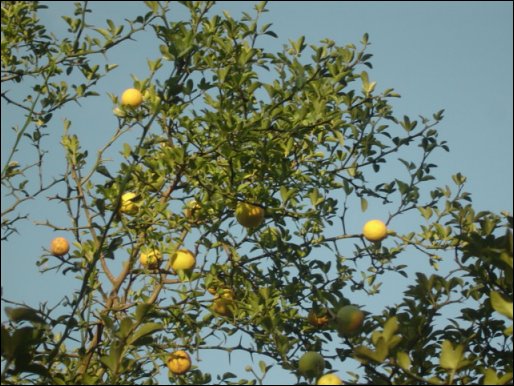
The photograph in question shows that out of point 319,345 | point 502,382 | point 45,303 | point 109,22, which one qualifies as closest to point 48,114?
point 109,22

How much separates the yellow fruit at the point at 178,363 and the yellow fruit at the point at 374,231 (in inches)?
42.9

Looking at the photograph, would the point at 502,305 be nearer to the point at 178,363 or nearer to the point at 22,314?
the point at 178,363

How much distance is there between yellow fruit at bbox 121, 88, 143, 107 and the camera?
3500mm

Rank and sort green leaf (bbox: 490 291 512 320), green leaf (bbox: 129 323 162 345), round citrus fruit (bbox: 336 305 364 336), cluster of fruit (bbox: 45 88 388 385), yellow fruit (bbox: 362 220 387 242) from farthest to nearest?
yellow fruit (bbox: 362 220 387 242), cluster of fruit (bbox: 45 88 388 385), round citrus fruit (bbox: 336 305 364 336), green leaf (bbox: 129 323 162 345), green leaf (bbox: 490 291 512 320)

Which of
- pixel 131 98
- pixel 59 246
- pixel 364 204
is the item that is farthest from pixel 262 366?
pixel 131 98

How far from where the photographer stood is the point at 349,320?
2641mm

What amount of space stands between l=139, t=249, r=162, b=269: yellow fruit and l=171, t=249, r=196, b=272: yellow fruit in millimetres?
83

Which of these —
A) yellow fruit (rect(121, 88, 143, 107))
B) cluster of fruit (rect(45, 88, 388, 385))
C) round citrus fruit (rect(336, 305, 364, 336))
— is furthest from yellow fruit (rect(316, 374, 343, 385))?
yellow fruit (rect(121, 88, 143, 107))

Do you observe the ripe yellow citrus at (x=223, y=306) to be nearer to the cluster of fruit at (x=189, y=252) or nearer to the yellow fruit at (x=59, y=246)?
the cluster of fruit at (x=189, y=252)

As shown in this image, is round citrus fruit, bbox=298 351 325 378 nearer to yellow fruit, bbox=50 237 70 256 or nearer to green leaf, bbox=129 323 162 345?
green leaf, bbox=129 323 162 345

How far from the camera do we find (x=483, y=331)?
10.4 ft

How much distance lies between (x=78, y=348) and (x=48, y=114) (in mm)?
1350

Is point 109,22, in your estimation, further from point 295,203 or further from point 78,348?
point 78,348

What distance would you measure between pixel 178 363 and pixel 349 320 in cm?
85
